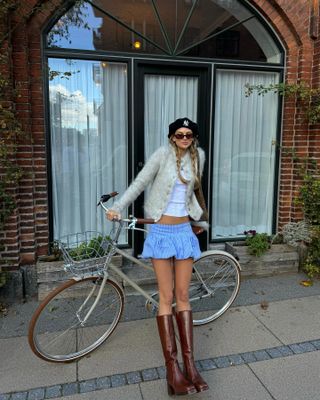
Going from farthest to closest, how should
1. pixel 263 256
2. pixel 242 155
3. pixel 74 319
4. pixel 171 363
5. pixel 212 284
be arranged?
pixel 242 155 < pixel 263 256 < pixel 212 284 < pixel 74 319 < pixel 171 363

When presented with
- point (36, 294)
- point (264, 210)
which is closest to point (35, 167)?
point (36, 294)

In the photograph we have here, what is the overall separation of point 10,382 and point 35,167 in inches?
83.7

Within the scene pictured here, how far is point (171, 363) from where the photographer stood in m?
2.38

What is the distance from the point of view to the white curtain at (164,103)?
4.40 meters

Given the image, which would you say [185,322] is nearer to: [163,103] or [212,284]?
[212,284]

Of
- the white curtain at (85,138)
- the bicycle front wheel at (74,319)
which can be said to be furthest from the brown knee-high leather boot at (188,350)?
the white curtain at (85,138)

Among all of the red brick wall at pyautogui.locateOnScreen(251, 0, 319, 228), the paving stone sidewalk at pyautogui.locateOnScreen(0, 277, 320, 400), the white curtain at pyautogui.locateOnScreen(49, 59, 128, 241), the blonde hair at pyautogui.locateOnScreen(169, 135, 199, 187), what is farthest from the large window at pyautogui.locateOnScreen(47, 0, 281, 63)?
the paving stone sidewalk at pyautogui.locateOnScreen(0, 277, 320, 400)

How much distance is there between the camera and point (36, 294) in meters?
3.88

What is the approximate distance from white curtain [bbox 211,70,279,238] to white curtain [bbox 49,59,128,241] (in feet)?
4.13

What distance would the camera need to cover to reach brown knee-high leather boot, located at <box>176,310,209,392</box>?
2.35 metres

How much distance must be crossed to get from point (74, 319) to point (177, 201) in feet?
4.43

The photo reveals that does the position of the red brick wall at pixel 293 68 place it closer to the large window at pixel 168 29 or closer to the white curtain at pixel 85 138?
the large window at pixel 168 29

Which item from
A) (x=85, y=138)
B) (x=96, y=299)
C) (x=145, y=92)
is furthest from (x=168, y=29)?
(x=96, y=299)

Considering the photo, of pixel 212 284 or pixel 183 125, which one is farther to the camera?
pixel 212 284
